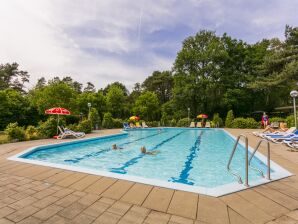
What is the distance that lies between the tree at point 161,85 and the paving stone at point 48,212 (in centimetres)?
3701

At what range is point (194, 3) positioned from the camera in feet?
36.4

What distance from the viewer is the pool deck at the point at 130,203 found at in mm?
2383

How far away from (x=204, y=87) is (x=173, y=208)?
25.5 meters

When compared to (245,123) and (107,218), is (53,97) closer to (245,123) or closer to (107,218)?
(107,218)

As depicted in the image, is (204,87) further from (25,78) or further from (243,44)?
(25,78)

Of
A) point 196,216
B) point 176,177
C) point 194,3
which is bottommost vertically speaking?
point 176,177

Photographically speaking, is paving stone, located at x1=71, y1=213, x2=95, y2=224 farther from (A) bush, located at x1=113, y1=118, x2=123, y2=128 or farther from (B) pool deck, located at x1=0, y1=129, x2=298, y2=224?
(A) bush, located at x1=113, y1=118, x2=123, y2=128

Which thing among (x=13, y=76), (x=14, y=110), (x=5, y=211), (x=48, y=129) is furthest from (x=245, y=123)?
(x=13, y=76)

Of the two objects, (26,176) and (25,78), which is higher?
(25,78)

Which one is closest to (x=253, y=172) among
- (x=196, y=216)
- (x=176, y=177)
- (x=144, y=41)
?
(x=176, y=177)

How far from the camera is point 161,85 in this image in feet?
131

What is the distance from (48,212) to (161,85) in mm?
38237

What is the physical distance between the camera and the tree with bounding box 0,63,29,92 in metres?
34.5

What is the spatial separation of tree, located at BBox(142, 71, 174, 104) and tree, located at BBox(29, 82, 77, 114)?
21982 mm
